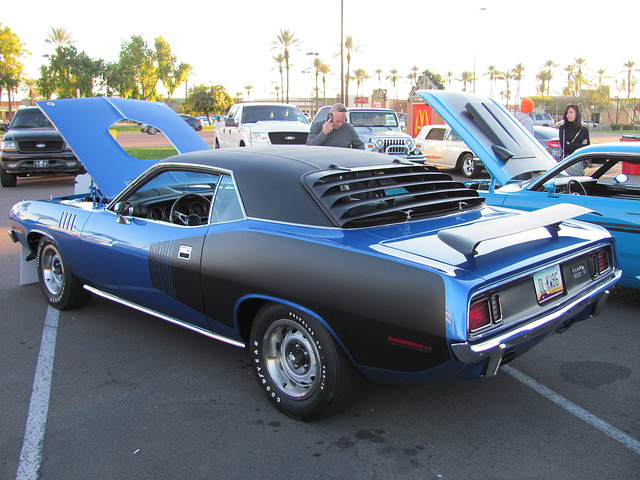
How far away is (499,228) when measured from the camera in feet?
9.11

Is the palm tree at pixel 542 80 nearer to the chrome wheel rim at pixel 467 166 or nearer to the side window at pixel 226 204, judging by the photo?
the chrome wheel rim at pixel 467 166

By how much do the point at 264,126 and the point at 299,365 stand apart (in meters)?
12.1

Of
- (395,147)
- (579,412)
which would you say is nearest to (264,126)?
(395,147)

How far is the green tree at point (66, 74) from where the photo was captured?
183 ft

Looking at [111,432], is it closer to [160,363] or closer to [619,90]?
[160,363]

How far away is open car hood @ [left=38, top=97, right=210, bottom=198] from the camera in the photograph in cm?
531

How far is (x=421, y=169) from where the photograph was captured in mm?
3891

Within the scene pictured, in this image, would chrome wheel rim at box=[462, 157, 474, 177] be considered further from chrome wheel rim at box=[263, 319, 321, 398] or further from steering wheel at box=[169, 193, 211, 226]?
chrome wheel rim at box=[263, 319, 321, 398]

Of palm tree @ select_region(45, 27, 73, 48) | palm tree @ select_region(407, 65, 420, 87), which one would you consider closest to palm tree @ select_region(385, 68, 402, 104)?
palm tree @ select_region(407, 65, 420, 87)

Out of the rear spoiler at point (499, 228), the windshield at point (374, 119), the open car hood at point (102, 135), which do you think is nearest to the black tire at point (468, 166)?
the windshield at point (374, 119)

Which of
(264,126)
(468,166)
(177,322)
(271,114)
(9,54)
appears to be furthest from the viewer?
(9,54)

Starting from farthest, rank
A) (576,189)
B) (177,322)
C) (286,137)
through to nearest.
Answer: (286,137)
(576,189)
(177,322)

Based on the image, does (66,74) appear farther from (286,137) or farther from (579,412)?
(579,412)

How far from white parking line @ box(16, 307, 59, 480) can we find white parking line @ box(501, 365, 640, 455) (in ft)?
9.22
